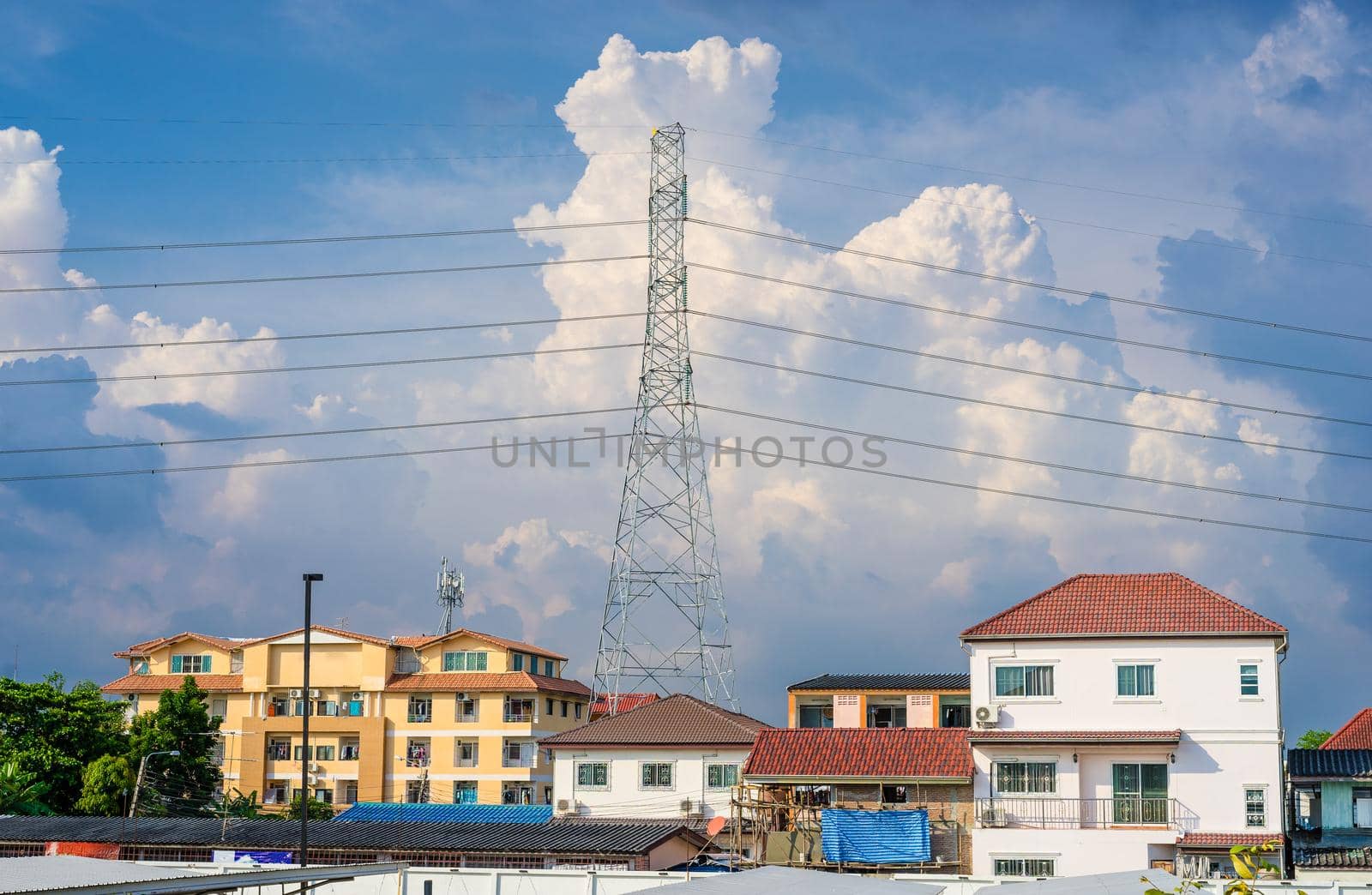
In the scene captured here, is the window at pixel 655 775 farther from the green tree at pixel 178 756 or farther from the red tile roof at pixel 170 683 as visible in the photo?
the red tile roof at pixel 170 683

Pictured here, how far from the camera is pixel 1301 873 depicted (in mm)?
43000

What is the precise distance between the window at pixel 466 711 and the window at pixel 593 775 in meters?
19.9

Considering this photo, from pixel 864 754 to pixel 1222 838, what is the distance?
11.0 metres

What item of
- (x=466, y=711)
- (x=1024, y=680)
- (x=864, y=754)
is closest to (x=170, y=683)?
(x=466, y=711)

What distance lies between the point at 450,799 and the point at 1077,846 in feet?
133

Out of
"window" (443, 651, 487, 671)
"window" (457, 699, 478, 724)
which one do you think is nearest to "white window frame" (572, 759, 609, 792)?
"window" (457, 699, 478, 724)

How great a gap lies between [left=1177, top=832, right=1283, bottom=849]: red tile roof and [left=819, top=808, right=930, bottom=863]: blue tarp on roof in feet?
24.7

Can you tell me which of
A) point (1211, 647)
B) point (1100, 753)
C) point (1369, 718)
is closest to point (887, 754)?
point (1100, 753)

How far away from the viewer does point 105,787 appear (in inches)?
2426

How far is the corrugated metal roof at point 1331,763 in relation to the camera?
1866 inches

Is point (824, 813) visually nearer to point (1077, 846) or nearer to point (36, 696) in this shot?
point (1077, 846)

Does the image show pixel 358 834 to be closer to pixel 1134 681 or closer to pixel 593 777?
pixel 593 777

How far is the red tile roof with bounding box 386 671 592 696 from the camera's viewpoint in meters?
75.4

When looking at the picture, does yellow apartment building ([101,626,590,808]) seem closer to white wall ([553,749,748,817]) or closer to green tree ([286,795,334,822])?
green tree ([286,795,334,822])
